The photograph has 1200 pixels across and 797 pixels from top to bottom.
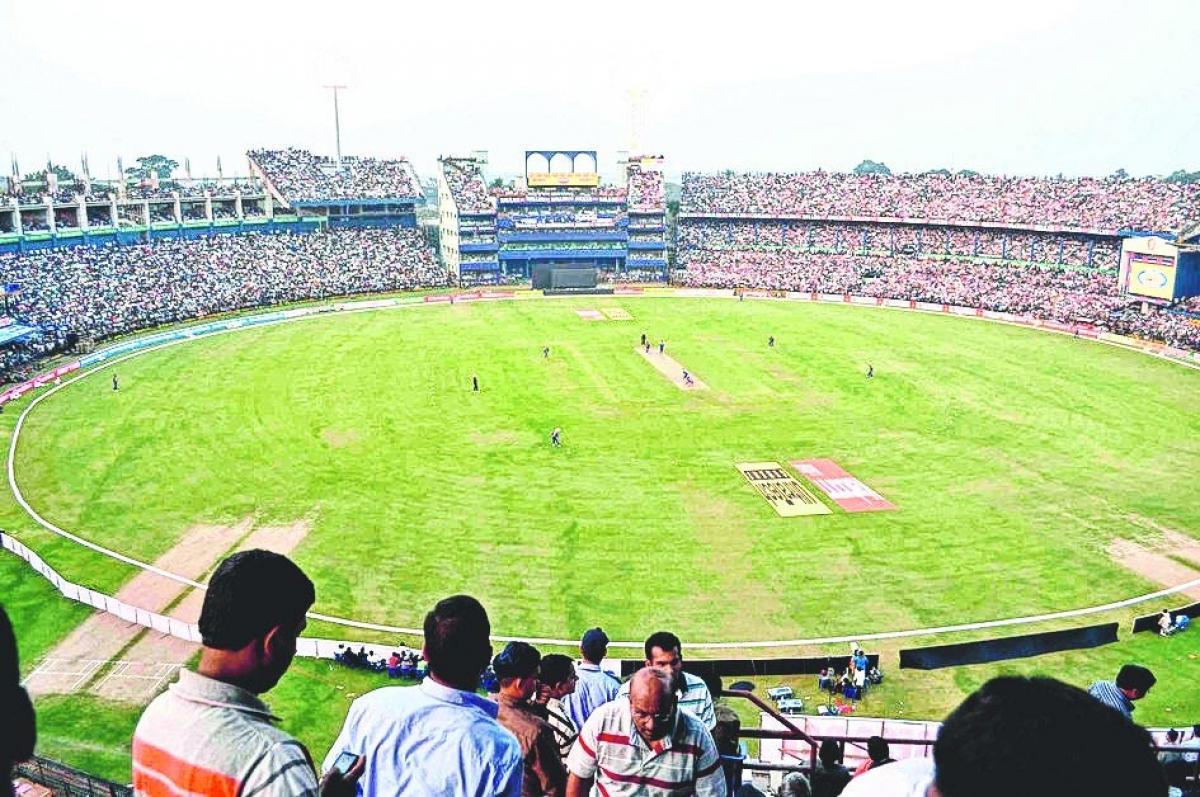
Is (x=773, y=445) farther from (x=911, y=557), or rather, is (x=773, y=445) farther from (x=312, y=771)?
(x=312, y=771)

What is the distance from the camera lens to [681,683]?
356 inches

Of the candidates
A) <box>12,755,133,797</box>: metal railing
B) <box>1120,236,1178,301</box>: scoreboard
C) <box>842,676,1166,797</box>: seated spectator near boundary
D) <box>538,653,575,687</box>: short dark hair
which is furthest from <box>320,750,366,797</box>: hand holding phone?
<box>1120,236,1178,301</box>: scoreboard

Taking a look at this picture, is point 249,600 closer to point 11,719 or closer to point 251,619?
point 251,619

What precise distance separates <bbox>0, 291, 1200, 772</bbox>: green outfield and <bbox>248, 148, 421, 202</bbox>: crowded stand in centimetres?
4402

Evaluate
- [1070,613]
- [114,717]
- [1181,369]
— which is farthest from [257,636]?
[1181,369]

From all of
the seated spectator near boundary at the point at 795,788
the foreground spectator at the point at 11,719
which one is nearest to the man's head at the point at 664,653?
the seated spectator near boundary at the point at 795,788

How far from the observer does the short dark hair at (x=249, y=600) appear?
4.58 m

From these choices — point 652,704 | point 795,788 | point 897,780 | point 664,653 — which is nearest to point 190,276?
point 664,653

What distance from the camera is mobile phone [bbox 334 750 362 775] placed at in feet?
16.2

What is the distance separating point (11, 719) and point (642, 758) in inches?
166

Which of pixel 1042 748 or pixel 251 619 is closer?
pixel 1042 748

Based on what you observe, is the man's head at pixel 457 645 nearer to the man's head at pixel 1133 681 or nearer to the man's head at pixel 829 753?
the man's head at pixel 829 753

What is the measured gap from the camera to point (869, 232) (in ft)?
366

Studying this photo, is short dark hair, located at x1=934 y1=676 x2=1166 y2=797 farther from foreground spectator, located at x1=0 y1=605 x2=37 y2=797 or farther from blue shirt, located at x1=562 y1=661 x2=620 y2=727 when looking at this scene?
blue shirt, located at x1=562 y1=661 x2=620 y2=727
